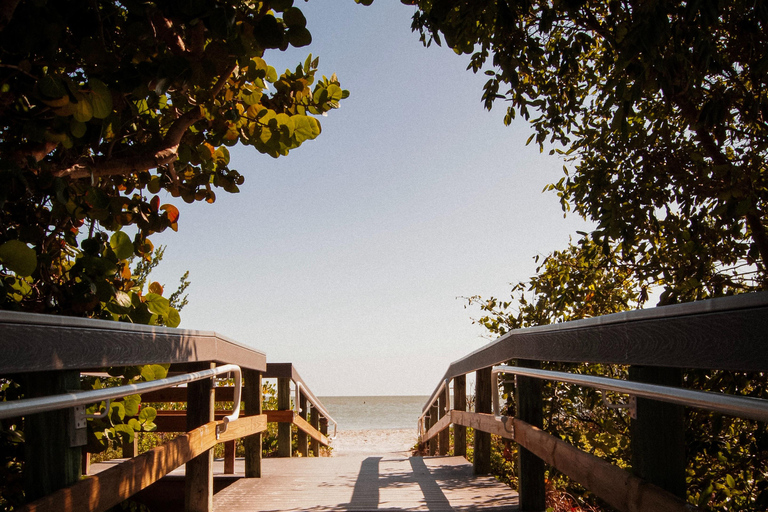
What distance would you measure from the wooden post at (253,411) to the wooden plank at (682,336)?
2.76m

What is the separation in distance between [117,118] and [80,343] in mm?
1071

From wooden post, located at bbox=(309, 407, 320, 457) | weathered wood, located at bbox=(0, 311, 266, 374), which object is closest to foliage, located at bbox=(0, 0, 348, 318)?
weathered wood, located at bbox=(0, 311, 266, 374)

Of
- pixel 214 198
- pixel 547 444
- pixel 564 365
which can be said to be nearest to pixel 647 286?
pixel 564 365

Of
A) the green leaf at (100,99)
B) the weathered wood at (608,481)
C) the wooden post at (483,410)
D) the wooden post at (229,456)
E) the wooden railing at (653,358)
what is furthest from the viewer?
the wooden post at (229,456)

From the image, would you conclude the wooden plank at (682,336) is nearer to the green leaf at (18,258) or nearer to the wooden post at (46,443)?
the wooden post at (46,443)

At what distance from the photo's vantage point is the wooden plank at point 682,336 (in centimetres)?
102

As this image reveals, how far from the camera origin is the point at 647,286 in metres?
4.43

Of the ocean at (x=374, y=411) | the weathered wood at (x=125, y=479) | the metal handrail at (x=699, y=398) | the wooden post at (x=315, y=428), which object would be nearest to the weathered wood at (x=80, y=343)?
the weathered wood at (x=125, y=479)

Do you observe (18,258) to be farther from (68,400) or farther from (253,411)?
(253,411)

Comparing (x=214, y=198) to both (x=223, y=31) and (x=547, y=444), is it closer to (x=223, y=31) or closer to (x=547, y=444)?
(x=223, y=31)

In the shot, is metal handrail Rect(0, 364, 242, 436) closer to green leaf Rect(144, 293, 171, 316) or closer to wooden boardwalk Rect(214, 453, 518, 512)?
green leaf Rect(144, 293, 171, 316)

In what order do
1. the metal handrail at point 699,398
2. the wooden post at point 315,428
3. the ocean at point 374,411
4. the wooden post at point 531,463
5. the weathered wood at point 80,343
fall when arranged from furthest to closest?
the ocean at point 374,411, the wooden post at point 315,428, the wooden post at point 531,463, the weathered wood at point 80,343, the metal handrail at point 699,398

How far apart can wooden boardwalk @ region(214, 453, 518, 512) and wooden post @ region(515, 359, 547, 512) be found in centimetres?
16

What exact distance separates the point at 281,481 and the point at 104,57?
3126mm
